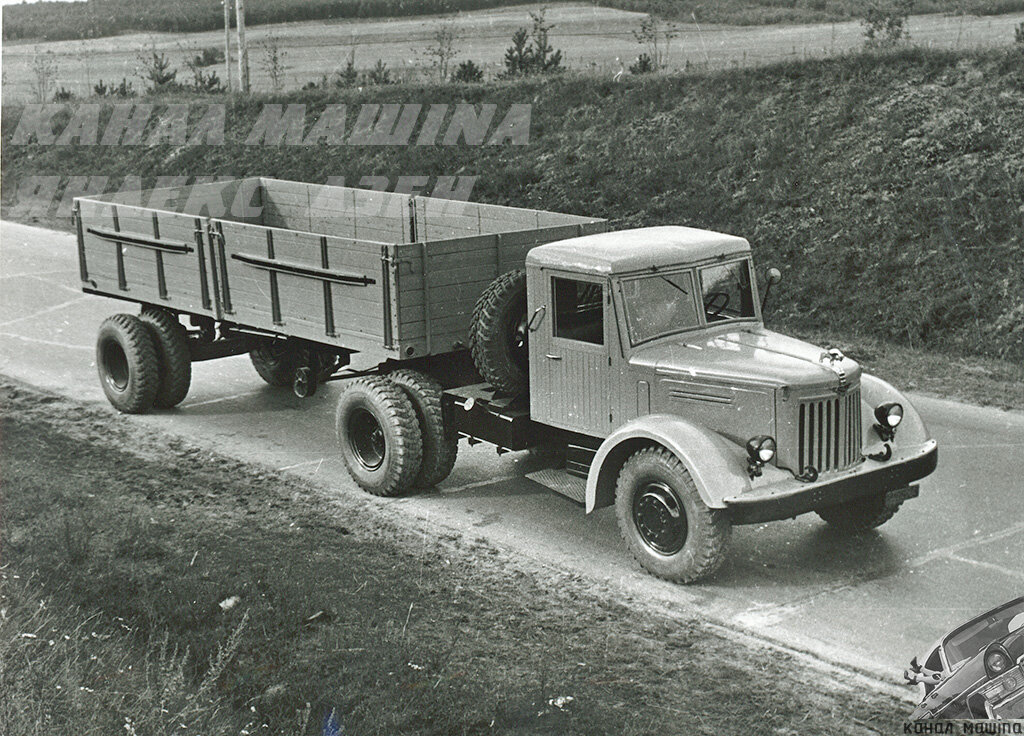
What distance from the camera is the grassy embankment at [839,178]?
45.4ft

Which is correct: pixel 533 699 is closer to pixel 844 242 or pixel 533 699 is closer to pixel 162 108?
pixel 844 242

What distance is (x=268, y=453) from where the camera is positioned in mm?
10266

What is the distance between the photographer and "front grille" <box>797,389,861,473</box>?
7207 millimetres

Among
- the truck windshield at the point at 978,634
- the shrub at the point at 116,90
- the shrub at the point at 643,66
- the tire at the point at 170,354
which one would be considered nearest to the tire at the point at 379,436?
the tire at the point at 170,354

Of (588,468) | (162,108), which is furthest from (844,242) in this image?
(162,108)

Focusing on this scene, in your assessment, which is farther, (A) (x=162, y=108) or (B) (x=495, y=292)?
(A) (x=162, y=108)

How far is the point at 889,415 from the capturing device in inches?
304

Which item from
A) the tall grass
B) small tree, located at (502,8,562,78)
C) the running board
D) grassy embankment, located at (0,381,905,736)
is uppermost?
small tree, located at (502,8,562,78)

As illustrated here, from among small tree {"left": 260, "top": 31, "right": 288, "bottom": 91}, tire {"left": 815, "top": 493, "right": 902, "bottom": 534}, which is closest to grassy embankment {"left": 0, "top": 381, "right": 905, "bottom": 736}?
tire {"left": 815, "top": 493, "right": 902, "bottom": 534}

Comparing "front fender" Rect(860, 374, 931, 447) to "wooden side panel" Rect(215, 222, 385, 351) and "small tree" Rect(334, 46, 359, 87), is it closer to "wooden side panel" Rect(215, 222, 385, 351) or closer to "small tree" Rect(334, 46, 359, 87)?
"wooden side panel" Rect(215, 222, 385, 351)

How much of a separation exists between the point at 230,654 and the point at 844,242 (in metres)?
11.4

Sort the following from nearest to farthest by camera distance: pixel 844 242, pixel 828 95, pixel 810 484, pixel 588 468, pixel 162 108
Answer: pixel 810 484, pixel 588 468, pixel 844 242, pixel 828 95, pixel 162 108

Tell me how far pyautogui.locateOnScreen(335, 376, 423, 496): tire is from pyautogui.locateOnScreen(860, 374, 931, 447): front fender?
10.3 feet

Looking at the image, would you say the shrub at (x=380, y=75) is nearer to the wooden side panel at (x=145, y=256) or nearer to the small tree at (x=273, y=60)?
the small tree at (x=273, y=60)
